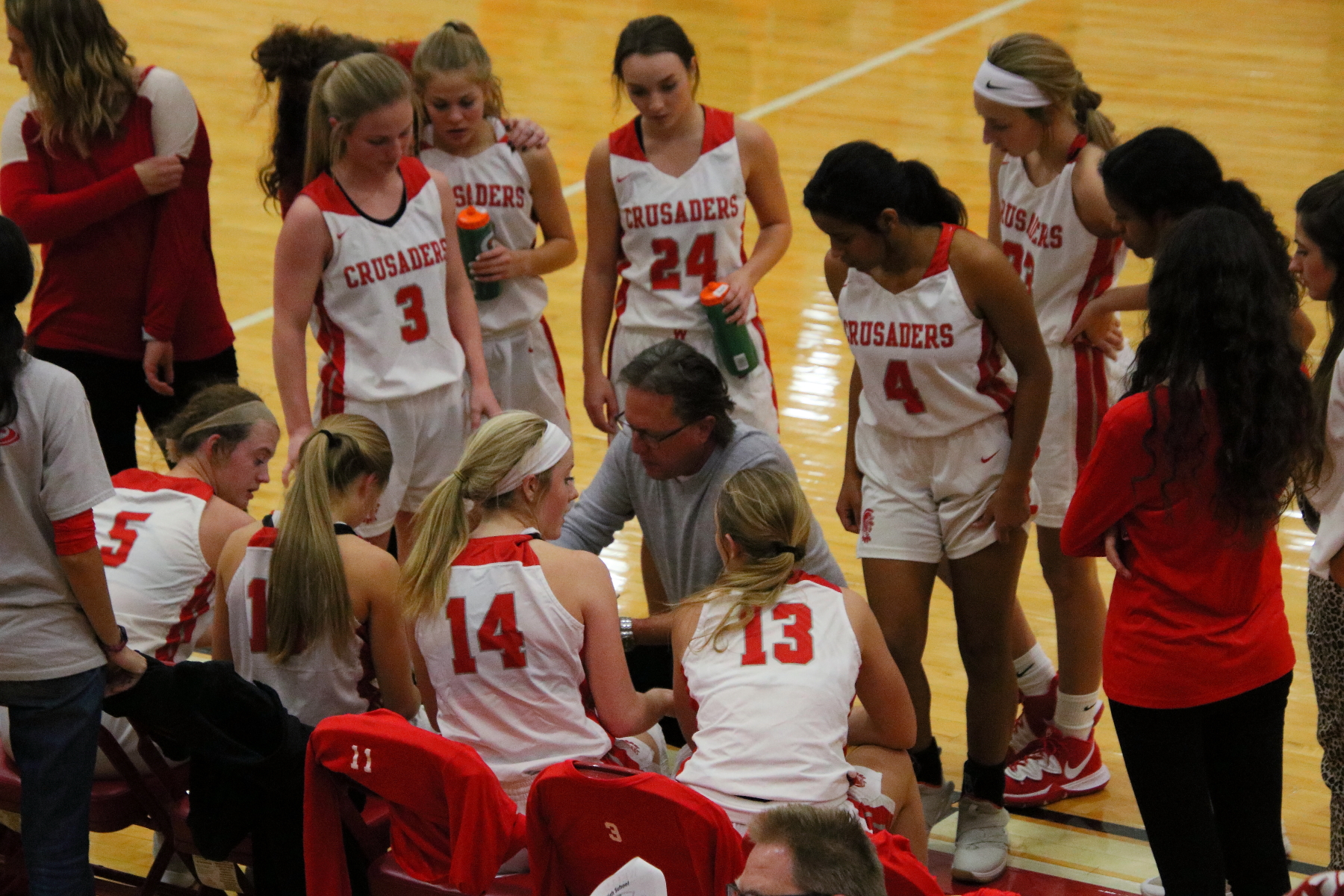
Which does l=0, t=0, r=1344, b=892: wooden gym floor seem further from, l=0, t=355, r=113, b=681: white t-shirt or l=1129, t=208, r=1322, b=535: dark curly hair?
l=1129, t=208, r=1322, b=535: dark curly hair

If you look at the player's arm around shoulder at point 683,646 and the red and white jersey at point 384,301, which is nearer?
the player's arm around shoulder at point 683,646

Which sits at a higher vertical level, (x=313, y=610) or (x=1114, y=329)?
(x=1114, y=329)

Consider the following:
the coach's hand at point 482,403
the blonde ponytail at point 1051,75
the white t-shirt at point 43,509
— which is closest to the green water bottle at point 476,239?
the coach's hand at point 482,403

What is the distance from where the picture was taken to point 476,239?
4.07m

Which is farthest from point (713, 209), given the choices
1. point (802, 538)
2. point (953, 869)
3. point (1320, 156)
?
point (1320, 156)

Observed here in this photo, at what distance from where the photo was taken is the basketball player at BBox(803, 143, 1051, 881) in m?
3.12

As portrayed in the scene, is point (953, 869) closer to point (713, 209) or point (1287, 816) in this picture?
point (1287, 816)

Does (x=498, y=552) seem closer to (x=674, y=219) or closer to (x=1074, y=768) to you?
(x=674, y=219)

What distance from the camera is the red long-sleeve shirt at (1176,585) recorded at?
8.22 feet

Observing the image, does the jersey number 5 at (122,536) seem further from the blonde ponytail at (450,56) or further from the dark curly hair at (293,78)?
the blonde ponytail at (450,56)

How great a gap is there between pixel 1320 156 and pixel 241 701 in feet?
24.9

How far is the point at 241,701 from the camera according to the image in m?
2.67

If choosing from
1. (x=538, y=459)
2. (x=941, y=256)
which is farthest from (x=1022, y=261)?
(x=538, y=459)

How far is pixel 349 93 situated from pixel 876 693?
1877 millimetres
